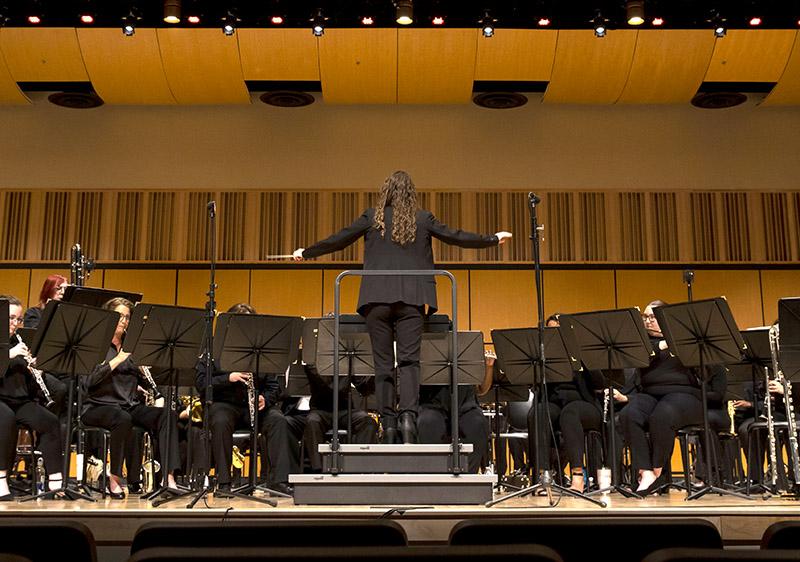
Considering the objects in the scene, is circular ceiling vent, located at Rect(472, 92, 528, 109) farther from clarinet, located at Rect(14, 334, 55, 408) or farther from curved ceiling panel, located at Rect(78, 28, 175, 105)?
clarinet, located at Rect(14, 334, 55, 408)

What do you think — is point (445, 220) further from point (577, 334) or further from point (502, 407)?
point (577, 334)

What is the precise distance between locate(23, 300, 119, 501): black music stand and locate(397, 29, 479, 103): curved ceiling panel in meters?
5.54

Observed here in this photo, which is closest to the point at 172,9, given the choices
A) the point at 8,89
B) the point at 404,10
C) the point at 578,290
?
the point at 404,10

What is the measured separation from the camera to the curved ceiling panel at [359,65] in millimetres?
9477

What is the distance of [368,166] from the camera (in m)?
10.8

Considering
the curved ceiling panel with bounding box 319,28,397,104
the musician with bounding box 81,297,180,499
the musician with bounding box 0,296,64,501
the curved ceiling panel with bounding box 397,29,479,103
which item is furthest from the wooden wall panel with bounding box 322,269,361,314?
the musician with bounding box 0,296,64,501

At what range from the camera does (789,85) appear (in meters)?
10.0

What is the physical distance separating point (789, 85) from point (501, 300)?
4157mm

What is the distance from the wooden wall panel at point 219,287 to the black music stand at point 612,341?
5.77 meters

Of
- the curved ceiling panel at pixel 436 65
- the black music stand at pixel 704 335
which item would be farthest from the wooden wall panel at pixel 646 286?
the black music stand at pixel 704 335

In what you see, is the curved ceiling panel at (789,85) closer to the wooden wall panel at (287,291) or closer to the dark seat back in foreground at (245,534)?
the wooden wall panel at (287,291)

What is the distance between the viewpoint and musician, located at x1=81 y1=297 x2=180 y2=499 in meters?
5.84

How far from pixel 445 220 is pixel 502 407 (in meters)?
3.35

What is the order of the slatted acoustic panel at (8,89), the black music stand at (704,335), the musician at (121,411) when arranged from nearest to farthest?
the black music stand at (704,335) → the musician at (121,411) → the slatted acoustic panel at (8,89)
